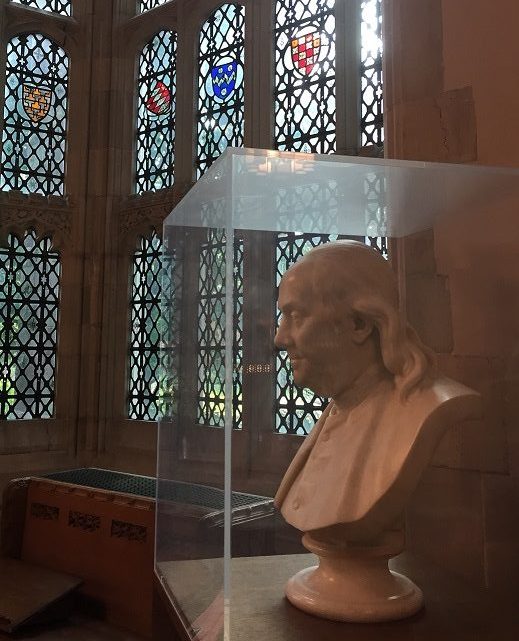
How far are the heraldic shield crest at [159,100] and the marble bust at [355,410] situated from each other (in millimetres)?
3920

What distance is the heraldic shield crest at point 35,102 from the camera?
4.83m

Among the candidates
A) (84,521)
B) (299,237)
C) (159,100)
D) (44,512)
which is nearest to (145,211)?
(159,100)

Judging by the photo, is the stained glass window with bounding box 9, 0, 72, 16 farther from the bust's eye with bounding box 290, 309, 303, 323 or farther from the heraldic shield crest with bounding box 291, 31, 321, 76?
the bust's eye with bounding box 290, 309, 303, 323

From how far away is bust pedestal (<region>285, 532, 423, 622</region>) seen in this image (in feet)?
4.02

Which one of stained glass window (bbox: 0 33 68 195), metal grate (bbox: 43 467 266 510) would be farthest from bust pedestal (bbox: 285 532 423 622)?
stained glass window (bbox: 0 33 68 195)

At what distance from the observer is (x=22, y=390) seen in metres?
4.53

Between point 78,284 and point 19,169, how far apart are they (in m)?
0.98

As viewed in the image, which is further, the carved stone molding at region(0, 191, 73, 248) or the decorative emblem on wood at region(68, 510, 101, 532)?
the carved stone molding at region(0, 191, 73, 248)

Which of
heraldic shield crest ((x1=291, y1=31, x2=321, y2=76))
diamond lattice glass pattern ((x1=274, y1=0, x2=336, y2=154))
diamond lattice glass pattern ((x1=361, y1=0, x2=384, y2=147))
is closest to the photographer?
diamond lattice glass pattern ((x1=361, y1=0, x2=384, y2=147))

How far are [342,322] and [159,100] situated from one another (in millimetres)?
4083

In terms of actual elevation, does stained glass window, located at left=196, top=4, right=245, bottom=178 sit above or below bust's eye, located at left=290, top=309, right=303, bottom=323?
above

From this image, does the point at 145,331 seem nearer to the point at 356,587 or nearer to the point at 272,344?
the point at 272,344

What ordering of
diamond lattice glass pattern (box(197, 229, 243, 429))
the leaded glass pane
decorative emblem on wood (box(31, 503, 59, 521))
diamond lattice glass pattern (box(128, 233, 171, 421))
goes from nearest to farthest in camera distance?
diamond lattice glass pattern (box(197, 229, 243, 429)), the leaded glass pane, decorative emblem on wood (box(31, 503, 59, 521)), diamond lattice glass pattern (box(128, 233, 171, 421))

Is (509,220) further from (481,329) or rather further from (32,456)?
(32,456)
